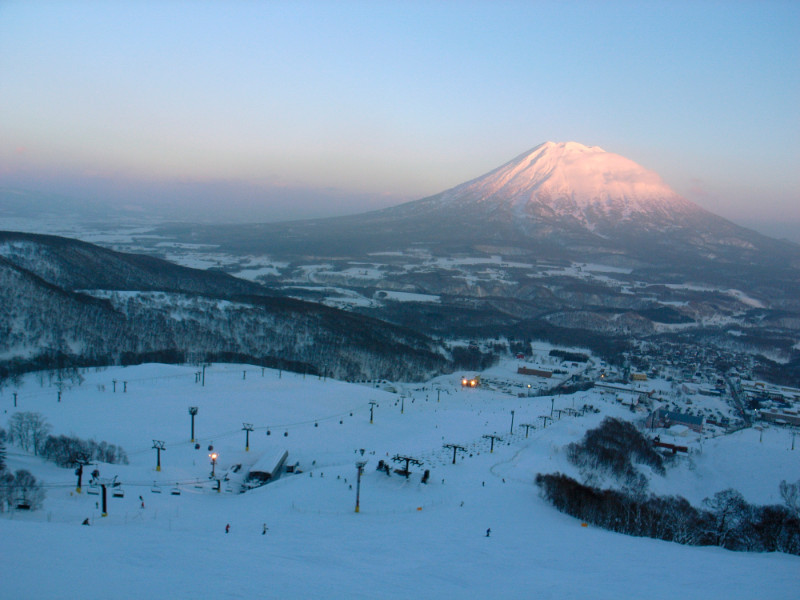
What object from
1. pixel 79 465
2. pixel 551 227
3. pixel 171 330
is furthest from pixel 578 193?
pixel 79 465

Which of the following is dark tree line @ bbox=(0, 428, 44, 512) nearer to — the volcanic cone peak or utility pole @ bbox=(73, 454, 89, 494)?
utility pole @ bbox=(73, 454, 89, 494)

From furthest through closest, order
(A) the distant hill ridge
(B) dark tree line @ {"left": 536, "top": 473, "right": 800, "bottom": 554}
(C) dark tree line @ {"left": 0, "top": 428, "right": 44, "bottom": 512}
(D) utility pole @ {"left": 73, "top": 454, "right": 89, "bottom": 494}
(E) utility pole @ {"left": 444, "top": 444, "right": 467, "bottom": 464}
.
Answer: (A) the distant hill ridge < (E) utility pole @ {"left": 444, "top": 444, "right": 467, "bottom": 464} < (B) dark tree line @ {"left": 536, "top": 473, "right": 800, "bottom": 554} < (D) utility pole @ {"left": 73, "top": 454, "right": 89, "bottom": 494} < (C) dark tree line @ {"left": 0, "top": 428, "right": 44, "bottom": 512}

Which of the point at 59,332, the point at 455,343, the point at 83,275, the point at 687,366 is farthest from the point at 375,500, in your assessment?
the point at 83,275

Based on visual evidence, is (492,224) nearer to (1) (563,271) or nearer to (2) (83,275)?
(1) (563,271)

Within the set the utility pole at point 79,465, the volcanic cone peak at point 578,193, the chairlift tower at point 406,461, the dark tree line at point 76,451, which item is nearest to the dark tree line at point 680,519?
the chairlift tower at point 406,461

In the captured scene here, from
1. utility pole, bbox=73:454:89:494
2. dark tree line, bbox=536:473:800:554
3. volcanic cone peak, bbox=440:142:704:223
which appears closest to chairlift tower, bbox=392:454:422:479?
dark tree line, bbox=536:473:800:554
